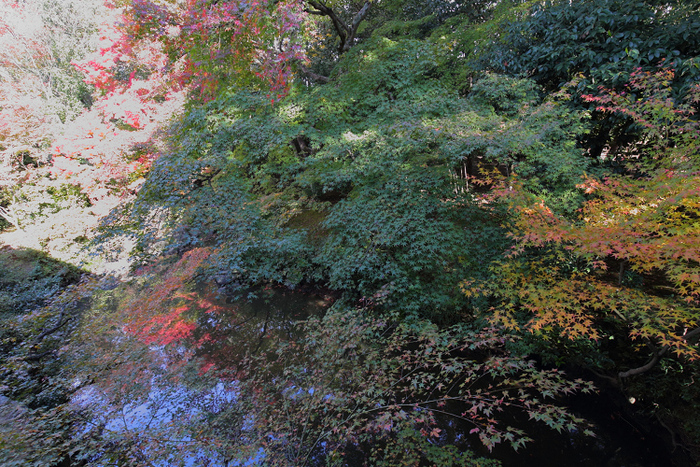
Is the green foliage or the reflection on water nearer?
the reflection on water

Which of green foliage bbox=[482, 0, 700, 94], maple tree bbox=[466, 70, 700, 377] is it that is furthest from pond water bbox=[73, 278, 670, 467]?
green foliage bbox=[482, 0, 700, 94]

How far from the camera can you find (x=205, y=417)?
4.29 m

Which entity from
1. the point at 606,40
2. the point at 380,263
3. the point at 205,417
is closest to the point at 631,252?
the point at 380,263

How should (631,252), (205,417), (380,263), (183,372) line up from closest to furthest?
(631,252) < (205,417) < (183,372) < (380,263)

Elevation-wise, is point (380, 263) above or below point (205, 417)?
above

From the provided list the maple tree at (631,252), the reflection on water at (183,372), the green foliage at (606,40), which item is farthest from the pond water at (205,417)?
the green foliage at (606,40)

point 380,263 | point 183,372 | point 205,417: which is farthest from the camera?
point 380,263

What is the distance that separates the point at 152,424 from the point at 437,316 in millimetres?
4479

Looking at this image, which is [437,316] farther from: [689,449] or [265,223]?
[265,223]

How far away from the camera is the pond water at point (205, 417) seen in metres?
3.78

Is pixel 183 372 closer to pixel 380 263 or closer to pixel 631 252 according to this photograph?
pixel 380 263

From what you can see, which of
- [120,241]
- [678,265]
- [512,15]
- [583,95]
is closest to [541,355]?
[678,265]

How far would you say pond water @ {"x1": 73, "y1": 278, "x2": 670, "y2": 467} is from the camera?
12.4ft

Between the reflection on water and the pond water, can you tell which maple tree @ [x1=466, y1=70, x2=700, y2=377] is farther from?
the reflection on water
